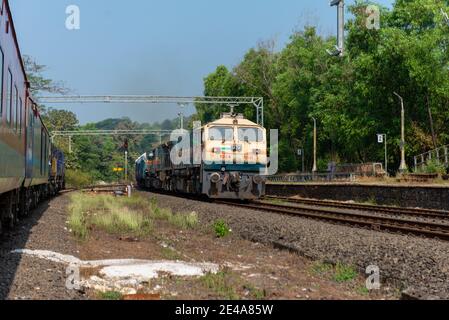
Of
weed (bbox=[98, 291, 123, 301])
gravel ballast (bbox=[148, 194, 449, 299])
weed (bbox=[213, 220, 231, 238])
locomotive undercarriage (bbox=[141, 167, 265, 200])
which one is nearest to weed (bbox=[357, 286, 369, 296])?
gravel ballast (bbox=[148, 194, 449, 299])

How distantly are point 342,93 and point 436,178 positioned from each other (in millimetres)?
23846

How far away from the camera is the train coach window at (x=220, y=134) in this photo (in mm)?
24031

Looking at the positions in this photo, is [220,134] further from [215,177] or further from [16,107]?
[16,107]

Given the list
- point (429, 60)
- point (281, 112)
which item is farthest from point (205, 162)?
point (281, 112)

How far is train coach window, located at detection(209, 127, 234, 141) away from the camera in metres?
24.0

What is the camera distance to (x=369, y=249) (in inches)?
407

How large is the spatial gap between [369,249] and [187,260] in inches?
123

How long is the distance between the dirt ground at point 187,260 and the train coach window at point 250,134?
10191 millimetres

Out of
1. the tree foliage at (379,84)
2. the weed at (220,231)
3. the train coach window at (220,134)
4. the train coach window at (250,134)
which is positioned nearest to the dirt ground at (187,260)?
the weed at (220,231)

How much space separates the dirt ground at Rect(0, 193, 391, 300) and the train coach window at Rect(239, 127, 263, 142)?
10191mm

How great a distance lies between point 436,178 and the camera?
95.6ft

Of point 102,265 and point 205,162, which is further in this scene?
point 205,162
